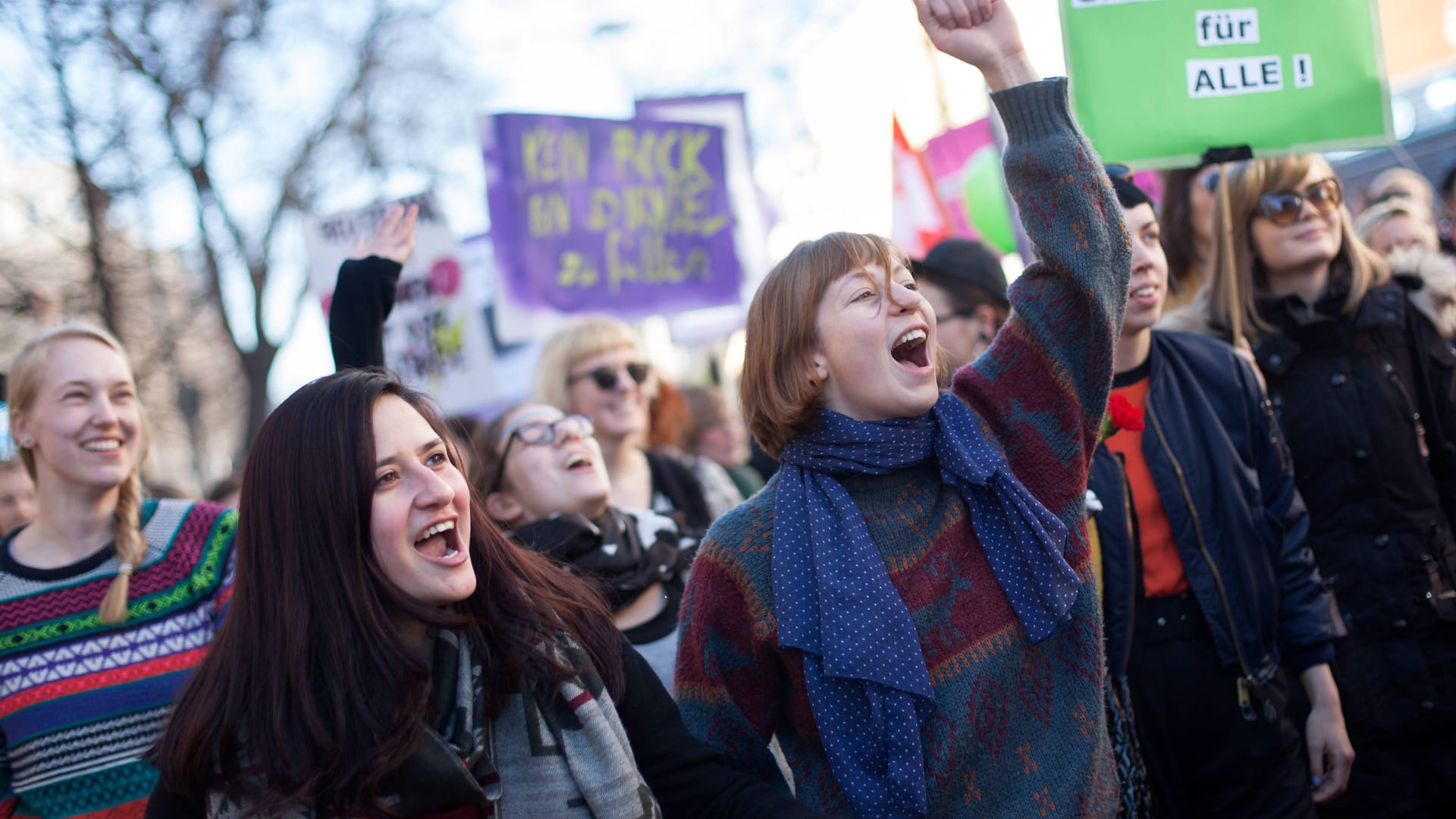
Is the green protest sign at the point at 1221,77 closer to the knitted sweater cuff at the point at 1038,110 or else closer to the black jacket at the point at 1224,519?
the black jacket at the point at 1224,519

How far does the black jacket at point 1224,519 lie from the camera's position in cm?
283

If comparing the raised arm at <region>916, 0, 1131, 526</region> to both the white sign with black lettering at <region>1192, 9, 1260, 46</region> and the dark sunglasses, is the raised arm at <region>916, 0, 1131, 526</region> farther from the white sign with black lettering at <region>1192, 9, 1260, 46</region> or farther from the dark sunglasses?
the dark sunglasses

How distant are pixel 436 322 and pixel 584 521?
3645 millimetres

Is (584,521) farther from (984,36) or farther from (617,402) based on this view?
(984,36)

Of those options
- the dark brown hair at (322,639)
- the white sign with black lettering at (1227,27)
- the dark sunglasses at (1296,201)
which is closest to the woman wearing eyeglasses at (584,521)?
the dark brown hair at (322,639)

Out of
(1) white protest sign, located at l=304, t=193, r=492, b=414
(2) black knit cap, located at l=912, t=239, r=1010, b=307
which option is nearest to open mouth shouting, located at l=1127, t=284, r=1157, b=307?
(2) black knit cap, located at l=912, t=239, r=1010, b=307

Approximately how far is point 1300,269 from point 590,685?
243cm

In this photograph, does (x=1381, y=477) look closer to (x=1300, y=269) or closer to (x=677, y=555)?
(x=1300, y=269)

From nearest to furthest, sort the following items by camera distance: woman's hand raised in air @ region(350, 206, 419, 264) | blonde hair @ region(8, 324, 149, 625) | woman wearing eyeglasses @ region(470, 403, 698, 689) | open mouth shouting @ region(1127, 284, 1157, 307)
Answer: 1. open mouth shouting @ region(1127, 284, 1157, 307)
2. blonde hair @ region(8, 324, 149, 625)
3. woman wearing eyeglasses @ region(470, 403, 698, 689)
4. woman's hand raised in air @ region(350, 206, 419, 264)

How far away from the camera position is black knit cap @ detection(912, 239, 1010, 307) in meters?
3.84

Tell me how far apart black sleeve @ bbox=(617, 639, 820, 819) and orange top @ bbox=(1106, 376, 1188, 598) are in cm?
115

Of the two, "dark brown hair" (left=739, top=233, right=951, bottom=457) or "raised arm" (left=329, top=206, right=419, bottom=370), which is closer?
"dark brown hair" (left=739, top=233, right=951, bottom=457)

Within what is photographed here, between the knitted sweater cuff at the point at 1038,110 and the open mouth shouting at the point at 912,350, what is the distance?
0.40m

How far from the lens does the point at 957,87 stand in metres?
20.1
